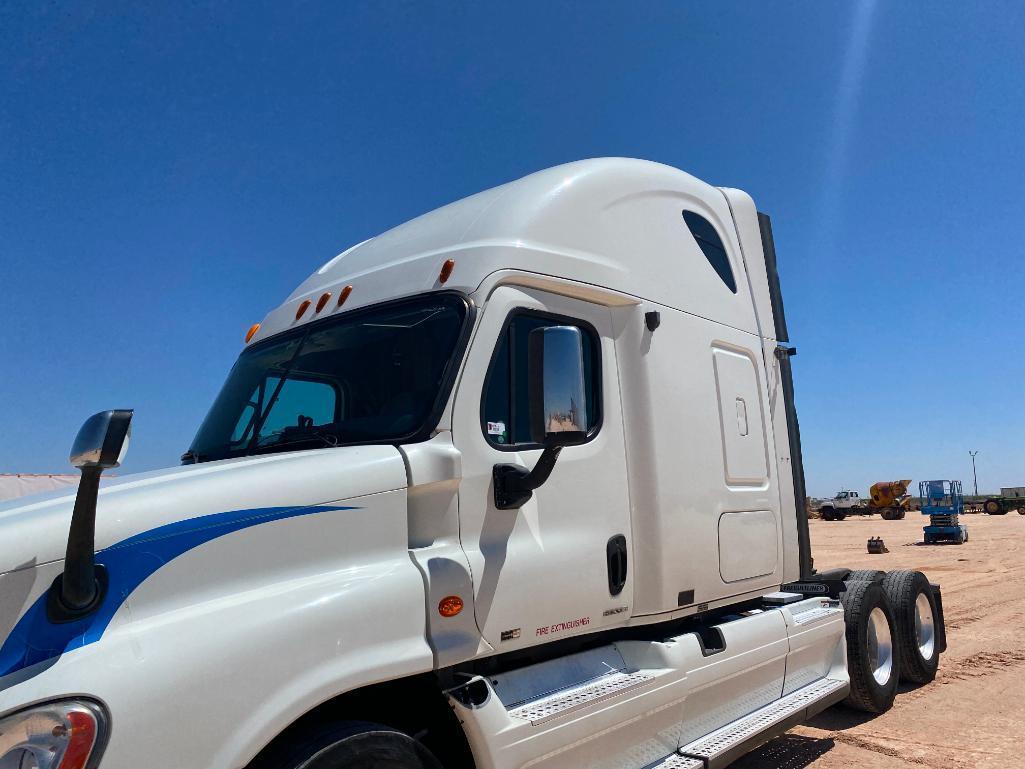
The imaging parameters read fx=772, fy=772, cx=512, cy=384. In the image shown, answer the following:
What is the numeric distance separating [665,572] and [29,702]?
9.51 feet

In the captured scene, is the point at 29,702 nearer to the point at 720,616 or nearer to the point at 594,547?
the point at 594,547

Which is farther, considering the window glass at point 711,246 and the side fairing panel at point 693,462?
the window glass at point 711,246

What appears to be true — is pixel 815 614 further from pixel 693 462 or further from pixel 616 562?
pixel 616 562

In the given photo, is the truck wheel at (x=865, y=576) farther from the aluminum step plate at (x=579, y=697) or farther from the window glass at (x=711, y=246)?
the aluminum step plate at (x=579, y=697)

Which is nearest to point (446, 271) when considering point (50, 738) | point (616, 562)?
point (616, 562)

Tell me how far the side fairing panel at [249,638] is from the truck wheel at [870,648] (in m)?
4.59

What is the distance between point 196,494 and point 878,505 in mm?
56736

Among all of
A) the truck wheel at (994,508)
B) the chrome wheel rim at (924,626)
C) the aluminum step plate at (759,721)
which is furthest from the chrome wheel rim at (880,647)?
the truck wheel at (994,508)

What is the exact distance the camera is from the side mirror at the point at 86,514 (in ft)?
6.74

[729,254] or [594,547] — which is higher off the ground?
[729,254]

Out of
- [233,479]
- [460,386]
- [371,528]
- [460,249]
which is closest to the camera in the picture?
[233,479]

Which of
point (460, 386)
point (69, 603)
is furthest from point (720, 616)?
point (69, 603)

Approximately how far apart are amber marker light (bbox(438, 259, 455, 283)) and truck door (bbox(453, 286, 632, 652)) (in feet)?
0.80

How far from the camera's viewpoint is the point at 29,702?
198 cm
